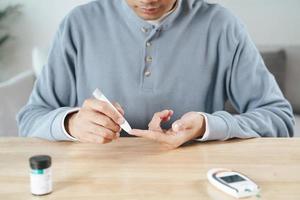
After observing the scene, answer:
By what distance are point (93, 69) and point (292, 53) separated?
4.64ft

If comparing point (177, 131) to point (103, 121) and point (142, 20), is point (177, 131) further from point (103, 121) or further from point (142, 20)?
point (142, 20)

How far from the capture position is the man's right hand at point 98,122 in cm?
91

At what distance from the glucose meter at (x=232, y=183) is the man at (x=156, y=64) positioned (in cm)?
42

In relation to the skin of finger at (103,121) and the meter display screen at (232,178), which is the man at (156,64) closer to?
the skin of finger at (103,121)

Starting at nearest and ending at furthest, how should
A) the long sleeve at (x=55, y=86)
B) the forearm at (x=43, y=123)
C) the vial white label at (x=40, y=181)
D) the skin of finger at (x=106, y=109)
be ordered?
the vial white label at (x=40, y=181) → the skin of finger at (x=106, y=109) → the forearm at (x=43, y=123) → the long sleeve at (x=55, y=86)

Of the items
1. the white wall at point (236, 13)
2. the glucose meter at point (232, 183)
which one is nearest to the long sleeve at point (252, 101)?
the glucose meter at point (232, 183)

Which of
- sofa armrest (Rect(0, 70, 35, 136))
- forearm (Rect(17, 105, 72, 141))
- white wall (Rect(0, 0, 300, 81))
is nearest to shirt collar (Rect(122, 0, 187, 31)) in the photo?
forearm (Rect(17, 105, 72, 141))

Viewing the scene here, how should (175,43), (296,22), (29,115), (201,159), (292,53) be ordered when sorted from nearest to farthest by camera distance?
(201,159), (29,115), (175,43), (292,53), (296,22)

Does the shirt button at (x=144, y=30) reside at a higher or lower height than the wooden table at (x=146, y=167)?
higher

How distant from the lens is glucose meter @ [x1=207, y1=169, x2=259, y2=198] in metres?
0.74

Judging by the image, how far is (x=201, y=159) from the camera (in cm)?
90

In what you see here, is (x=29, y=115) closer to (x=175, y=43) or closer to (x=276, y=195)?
(x=175, y=43)

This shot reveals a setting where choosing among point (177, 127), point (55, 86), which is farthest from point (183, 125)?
point (55, 86)

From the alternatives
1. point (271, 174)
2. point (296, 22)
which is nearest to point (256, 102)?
point (271, 174)
